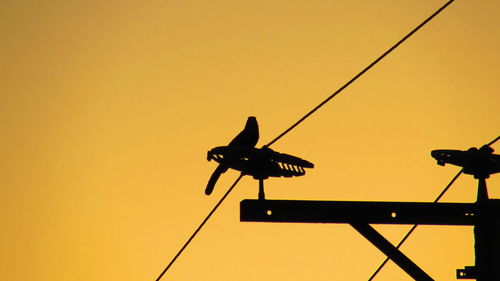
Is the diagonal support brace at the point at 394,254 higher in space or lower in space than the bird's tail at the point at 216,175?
lower

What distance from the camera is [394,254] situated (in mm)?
3803

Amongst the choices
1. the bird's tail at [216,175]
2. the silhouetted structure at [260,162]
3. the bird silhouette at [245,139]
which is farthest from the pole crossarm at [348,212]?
the bird silhouette at [245,139]

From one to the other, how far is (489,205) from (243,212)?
1770 millimetres

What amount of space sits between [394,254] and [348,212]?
427mm

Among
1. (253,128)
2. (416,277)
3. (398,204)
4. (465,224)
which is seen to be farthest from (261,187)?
(465,224)

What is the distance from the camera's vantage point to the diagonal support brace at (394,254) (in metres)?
3.71

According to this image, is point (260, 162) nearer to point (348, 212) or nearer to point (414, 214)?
point (348, 212)

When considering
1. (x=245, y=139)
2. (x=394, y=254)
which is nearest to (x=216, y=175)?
(x=245, y=139)

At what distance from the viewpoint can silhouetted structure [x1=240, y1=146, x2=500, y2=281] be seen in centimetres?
381

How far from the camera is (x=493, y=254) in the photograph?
3770 millimetres

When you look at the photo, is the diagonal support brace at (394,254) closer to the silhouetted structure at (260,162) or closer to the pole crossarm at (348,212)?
the pole crossarm at (348,212)

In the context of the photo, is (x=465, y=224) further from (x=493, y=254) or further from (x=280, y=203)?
(x=280, y=203)

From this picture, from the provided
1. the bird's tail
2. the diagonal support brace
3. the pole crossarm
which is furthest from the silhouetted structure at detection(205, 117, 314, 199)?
the diagonal support brace

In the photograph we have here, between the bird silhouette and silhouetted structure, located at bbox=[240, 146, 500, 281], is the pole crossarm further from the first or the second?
the bird silhouette
